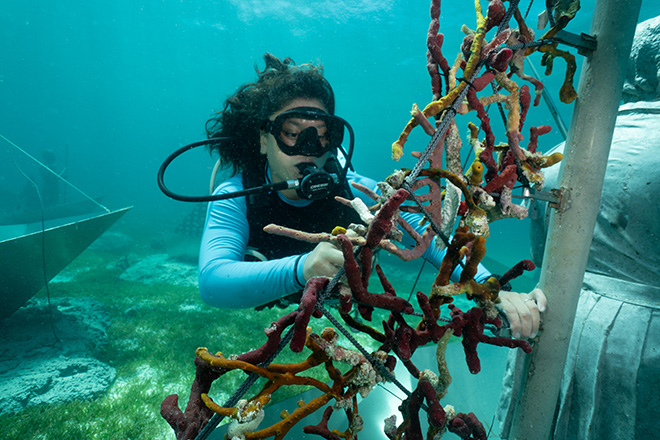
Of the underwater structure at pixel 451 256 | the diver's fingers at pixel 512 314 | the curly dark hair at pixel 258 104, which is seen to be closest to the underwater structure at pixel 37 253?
the curly dark hair at pixel 258 104

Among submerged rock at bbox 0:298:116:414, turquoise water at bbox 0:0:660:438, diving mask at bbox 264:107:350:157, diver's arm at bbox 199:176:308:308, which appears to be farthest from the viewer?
turquoise water at bbox 0:0:660:438

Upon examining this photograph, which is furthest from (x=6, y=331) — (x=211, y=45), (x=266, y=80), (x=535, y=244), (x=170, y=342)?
(x=211, y=45)

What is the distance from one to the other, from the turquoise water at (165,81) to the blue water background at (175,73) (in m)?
0.28

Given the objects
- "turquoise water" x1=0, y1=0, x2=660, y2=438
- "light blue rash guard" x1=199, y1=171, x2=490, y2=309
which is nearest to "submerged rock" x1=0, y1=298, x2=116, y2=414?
"turquoise water" x1=0, y1=0, x2=660, y2=438

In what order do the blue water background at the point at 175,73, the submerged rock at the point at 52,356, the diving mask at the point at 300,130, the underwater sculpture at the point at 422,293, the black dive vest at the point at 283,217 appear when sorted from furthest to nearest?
the blue water background at the point at 175,73 < the submerged rock at the point at 52,356 < the black dive vest at the point at 283,217 < the diving mask at the point at 300,130 < the underwater sculpture at the point at 422,293

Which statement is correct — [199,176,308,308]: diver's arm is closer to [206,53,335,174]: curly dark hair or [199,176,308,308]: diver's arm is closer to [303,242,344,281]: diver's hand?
[303,242,344,281]: diver's hand

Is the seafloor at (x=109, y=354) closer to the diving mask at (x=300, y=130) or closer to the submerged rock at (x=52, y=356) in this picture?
the submerged rock at (x=52, y=356)

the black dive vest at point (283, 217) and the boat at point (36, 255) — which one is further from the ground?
the black dive vest at point (283, 217)

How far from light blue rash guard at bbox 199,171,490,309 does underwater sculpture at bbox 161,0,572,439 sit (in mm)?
463

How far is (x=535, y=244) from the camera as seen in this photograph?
2.13 m

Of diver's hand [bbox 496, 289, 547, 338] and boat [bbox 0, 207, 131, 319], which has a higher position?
diver's hand [bbox 496, 289, 547, 338]

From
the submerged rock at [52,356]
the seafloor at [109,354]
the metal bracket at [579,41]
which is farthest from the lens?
the submerged rock at [52,356]

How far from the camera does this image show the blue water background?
114 feet

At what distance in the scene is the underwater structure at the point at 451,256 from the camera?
83cm
